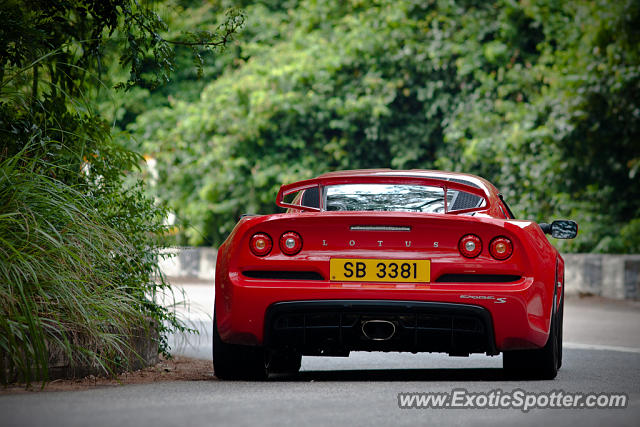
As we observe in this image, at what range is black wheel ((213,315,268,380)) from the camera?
6.61m

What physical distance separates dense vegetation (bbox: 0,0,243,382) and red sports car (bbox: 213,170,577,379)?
0.80 meters

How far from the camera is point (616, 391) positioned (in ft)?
20.3

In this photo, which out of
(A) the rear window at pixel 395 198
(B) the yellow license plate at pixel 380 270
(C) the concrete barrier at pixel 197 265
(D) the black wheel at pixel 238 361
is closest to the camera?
(B) the yellow license plate at pixel 380 270

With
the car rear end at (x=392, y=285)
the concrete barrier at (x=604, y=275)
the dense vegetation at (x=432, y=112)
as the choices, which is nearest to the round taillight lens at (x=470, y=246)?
the car rear end at (x=392, y=285)

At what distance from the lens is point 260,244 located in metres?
Answer: 6.38

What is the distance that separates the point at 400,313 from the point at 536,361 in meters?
1.05

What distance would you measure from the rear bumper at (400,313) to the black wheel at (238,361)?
0.26 m

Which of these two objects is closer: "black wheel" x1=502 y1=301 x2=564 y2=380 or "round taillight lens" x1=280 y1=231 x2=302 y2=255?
"round taillight lens" x1=280 y1=231 x2=302 y2=255

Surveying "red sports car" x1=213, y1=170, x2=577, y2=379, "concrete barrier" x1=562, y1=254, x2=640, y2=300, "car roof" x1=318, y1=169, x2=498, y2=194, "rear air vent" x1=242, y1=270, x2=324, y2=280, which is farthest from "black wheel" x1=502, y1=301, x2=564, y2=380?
"concrete barrier" x1=562, y1=254, x2=640, y2=300

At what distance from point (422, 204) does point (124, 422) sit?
2.73m

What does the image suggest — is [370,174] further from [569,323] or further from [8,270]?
[569,323]

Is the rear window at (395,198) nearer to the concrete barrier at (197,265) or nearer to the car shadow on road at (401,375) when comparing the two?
the car shadow on road at (401,375)

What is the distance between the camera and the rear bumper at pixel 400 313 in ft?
20.1

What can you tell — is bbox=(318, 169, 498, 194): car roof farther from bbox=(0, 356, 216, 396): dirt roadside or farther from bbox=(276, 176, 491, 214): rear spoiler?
bbox=(0, 356, 216, 396): dirt roadside
